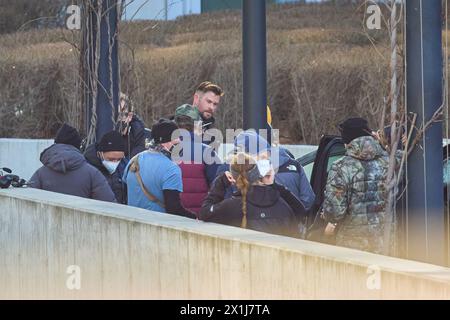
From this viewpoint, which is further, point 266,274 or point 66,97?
point 66,97

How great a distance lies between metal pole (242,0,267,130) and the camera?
11781 millimetres

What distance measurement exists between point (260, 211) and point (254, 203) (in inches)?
2.6

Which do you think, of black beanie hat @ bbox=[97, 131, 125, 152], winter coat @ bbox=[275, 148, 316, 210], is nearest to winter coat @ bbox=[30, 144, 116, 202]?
black beanie hat @ bbox=[97, 131, 125, 152]

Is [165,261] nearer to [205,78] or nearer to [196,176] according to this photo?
[196,176]

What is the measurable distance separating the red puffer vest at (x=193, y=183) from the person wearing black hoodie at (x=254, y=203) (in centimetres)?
157

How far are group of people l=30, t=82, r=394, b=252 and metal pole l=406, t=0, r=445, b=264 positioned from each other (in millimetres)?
849

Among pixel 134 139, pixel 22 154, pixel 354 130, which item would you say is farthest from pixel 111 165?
pixel 22 154

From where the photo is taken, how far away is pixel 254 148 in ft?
28.9

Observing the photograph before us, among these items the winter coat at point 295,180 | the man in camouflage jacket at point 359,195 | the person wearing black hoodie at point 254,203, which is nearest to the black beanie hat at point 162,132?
the winter coat at point 295,180

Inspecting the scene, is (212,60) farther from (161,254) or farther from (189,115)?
(161,254)

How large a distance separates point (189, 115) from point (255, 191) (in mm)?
2522

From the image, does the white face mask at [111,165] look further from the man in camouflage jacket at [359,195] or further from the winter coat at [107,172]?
the man in camouflage jacket at [359,195]

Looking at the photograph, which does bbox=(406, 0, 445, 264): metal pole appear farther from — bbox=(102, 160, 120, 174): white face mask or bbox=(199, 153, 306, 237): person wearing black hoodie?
bbox=(102, 160, 120, 174): white face mask
